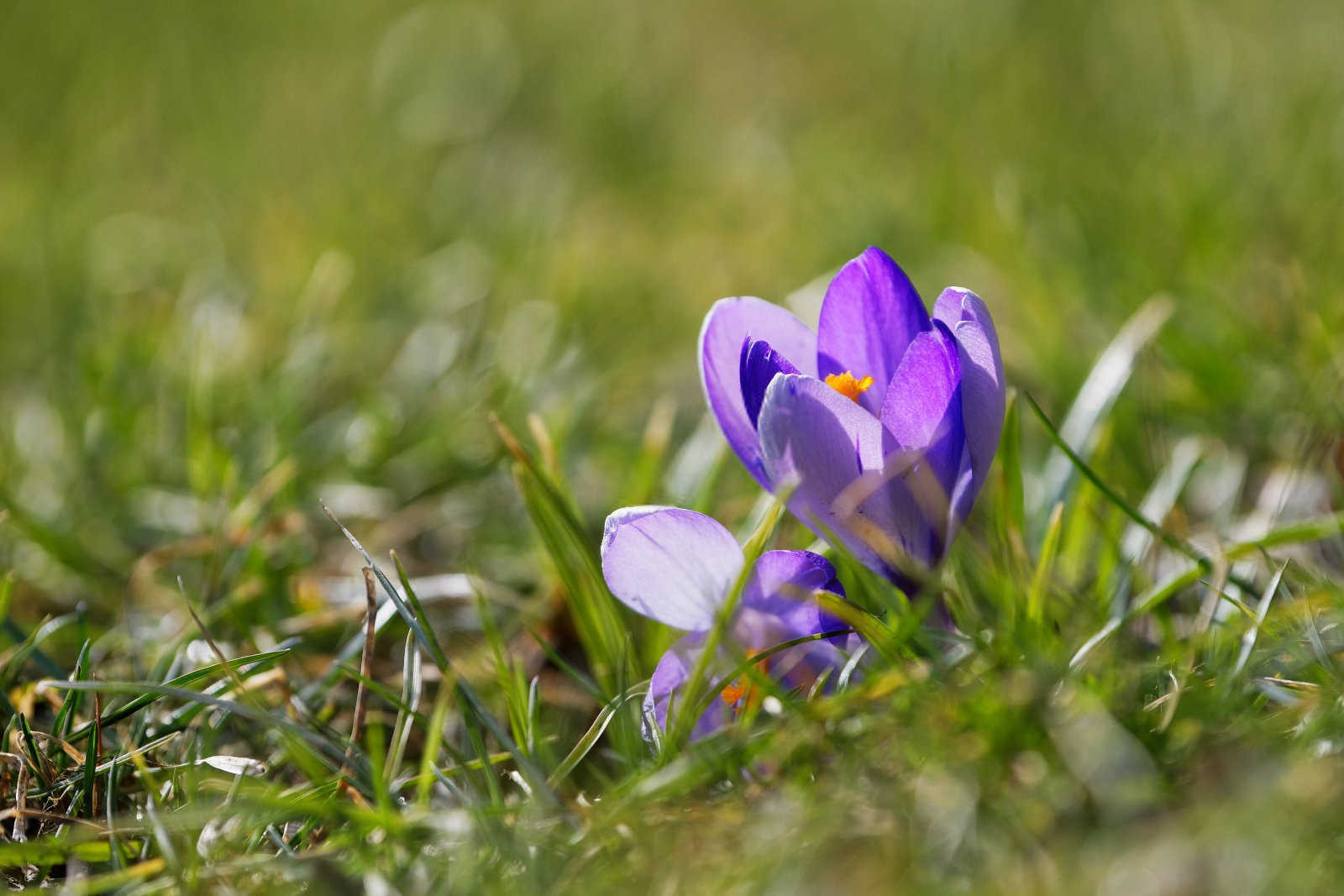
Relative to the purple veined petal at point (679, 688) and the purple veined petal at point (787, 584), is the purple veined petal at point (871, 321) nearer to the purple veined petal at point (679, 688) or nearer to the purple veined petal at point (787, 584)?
the purple veined petal at point (787, 584)

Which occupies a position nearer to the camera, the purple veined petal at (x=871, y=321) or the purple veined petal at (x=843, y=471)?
the purple veined petal at (x=843, y=471)

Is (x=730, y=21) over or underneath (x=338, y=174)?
over

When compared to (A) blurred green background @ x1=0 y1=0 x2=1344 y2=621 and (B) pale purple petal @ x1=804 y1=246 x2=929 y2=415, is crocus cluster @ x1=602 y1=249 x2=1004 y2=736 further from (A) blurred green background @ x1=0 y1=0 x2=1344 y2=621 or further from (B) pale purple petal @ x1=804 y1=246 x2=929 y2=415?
(A) blurred green background @ x1=0 y1=0 x2=1344 y2=621

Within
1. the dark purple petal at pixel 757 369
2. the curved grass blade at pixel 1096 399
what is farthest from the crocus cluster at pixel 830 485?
the curved grass blade at pixel 1096 399

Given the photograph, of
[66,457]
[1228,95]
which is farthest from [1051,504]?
[1228,95]

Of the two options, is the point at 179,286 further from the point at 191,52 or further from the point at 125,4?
the point at 125,4

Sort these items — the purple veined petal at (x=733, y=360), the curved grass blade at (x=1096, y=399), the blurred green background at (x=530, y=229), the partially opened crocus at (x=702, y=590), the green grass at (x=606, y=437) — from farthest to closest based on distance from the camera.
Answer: the blurred green background at (x=530, y=229) → the curved grass blade at (x=1096, y=399) → the purple veined petal at (x=733, y=360) → the partially opened crocus at (x=702, y=590) → the green grass at (x=606, y=437)
